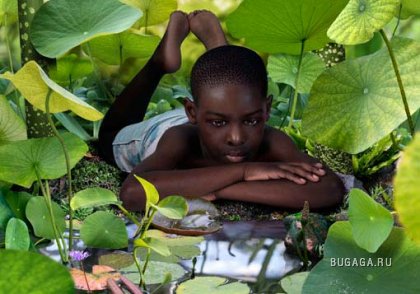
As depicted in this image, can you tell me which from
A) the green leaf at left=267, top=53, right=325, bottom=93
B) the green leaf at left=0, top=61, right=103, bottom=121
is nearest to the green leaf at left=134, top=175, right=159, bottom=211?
the green leaf at left=0, top=61, right=103, bottom=121

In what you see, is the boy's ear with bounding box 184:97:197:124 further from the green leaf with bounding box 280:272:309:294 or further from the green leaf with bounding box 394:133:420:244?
the green leaf with bounding box 394:133:420:244

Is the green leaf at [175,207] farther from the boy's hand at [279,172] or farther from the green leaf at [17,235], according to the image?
the boy's hand at [279,172]

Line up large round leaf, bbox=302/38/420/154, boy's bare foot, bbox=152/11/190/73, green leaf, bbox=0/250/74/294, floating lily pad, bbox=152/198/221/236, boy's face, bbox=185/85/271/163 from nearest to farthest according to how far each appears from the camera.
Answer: green leaf, bbox=0/250/74/294 < large round leaf, bbox=302/38/420/154 < floating lily pad, bbox=152/198/221/236 < boy's face, bbox=185/85/271/163 < boy's bare foot, bbox=152/11/190/73

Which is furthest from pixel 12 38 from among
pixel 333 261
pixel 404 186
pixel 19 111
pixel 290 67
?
pixel 404 186

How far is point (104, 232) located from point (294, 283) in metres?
0.35

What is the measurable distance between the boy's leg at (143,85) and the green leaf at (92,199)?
866 mm

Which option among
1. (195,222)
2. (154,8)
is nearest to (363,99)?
(195,222)

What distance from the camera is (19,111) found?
1960 mm

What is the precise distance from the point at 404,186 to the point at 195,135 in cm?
114

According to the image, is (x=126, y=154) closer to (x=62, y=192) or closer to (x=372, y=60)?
(x=62, y=192)

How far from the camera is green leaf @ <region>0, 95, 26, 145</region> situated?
4.91 feet

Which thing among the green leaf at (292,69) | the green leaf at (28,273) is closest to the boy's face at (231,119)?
the green leaf at (292,69)

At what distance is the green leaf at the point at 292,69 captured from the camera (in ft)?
6.97

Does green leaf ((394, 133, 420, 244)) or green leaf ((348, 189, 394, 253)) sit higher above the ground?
green leaf ((394, 133, 420, 244))
